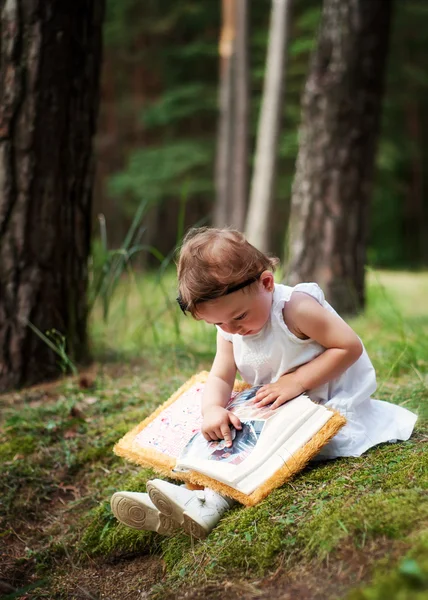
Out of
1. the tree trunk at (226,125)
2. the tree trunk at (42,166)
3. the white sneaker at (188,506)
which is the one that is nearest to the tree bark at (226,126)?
the tree trunk at (226,125)

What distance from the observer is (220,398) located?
230 cm

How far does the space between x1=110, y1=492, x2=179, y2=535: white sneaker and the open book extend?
0.16 meters

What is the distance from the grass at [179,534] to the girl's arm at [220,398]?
0.29 m

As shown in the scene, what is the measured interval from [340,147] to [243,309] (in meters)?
3.35

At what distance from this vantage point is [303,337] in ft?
7.28

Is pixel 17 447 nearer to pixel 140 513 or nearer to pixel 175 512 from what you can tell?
pixel 140 513

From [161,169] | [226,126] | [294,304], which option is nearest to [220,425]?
[294,304]

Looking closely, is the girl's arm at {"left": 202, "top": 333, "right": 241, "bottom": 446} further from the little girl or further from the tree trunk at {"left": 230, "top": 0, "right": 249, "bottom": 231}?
the tree trunk at {"left": 230, "top": 0, "right": 249, "bottom": 231}

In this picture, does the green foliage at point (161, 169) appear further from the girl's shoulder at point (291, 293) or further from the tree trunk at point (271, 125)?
the girl's shoulder at point (291, 293)

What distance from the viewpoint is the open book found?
2.01 m

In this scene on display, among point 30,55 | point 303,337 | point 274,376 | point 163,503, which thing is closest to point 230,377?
point 274,376

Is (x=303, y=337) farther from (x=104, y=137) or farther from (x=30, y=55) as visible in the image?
(x=104, y=137)

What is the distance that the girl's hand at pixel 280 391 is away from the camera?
2.17 meters

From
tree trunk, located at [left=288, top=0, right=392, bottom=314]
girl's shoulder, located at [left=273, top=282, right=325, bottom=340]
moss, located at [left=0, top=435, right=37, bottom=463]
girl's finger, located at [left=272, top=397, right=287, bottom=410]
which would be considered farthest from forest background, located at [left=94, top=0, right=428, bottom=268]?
girl's finger, located at [left=272, top=397, right=287, bottom=410]
